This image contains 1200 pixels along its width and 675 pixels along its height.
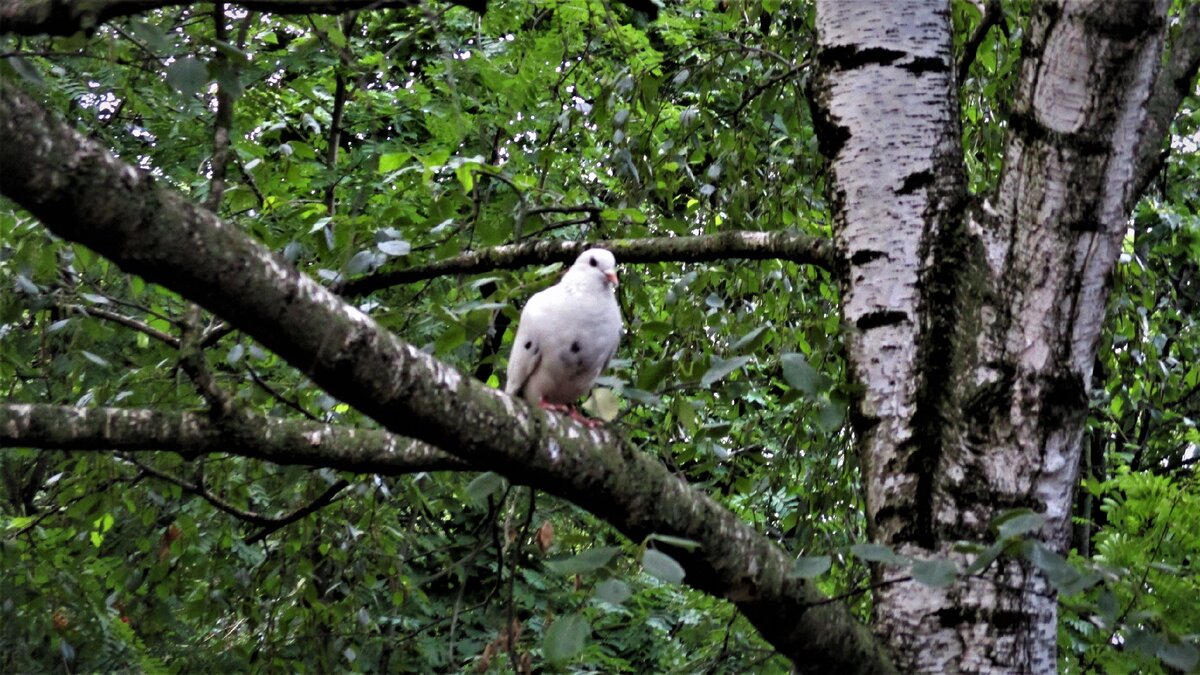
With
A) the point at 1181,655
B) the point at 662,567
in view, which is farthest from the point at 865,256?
the point at 662,567

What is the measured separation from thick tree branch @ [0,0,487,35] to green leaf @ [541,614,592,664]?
0.96 meters

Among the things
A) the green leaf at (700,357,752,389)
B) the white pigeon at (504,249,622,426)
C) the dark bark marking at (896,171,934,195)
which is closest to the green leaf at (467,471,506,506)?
the green leaf at (700,357,752,389)

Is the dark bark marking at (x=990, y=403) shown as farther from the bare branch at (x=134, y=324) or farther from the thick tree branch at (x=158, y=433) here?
the bare branch at (x=134, y=324)

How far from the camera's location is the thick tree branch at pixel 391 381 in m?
1.32

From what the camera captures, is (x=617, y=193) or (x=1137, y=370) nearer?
(x=617, y=193)

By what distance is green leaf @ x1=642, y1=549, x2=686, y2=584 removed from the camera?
5.36 feet

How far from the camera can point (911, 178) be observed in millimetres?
2588

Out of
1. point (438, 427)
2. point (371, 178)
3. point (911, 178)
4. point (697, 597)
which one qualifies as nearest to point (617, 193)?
point (371, 178)

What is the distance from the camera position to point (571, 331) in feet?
10.2

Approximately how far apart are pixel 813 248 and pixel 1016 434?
2.27 feet

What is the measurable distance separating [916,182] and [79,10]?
177cm

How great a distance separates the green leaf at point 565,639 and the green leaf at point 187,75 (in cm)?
108

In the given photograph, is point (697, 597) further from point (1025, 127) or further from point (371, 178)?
point (1025, 127)

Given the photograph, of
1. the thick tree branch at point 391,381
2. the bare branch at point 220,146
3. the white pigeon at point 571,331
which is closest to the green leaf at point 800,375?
the thick tree branch at point 391,381
